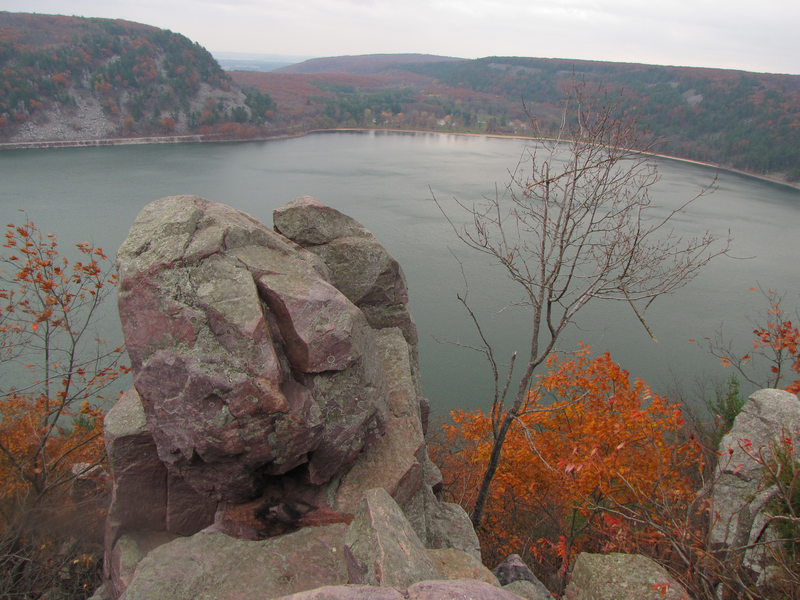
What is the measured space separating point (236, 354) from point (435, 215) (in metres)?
33.9

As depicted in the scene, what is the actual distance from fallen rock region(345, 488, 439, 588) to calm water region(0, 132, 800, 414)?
584cm

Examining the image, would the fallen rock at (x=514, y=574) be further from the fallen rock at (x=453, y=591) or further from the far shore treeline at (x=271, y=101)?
the far shore treeline at (x=271, y=101)

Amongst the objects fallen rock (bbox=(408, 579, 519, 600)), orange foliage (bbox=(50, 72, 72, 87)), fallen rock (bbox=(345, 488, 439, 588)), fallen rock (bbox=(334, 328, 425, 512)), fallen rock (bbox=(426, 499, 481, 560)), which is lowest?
fallen rock (bbox=(426, 499, 481, 560))

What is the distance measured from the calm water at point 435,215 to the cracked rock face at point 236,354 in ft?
18.0

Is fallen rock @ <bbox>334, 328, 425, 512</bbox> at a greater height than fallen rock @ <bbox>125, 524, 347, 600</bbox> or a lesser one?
greater

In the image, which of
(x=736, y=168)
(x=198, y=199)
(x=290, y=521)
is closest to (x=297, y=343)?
(x=290, y=521)

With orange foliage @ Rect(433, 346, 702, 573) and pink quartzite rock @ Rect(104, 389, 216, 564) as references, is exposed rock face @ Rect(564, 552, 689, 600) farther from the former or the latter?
pink quartzite rock @ Rect(104, 389, 216, 564)

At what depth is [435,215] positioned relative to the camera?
37.4 meters

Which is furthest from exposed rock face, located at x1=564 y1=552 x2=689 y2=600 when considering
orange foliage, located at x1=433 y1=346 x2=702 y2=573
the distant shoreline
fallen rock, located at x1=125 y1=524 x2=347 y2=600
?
the distant shoreline

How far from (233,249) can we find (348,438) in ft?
8.33

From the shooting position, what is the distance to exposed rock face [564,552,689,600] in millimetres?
5211

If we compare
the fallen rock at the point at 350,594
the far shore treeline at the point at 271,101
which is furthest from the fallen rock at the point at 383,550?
the far shore treeline at the point at 271,101

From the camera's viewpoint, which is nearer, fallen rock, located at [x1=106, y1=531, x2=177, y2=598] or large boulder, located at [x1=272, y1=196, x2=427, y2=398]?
fallen rock, located at [x1=106, y1=531, x2=177, y2=598]

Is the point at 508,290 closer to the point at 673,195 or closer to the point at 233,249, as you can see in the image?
the point at 233,249
